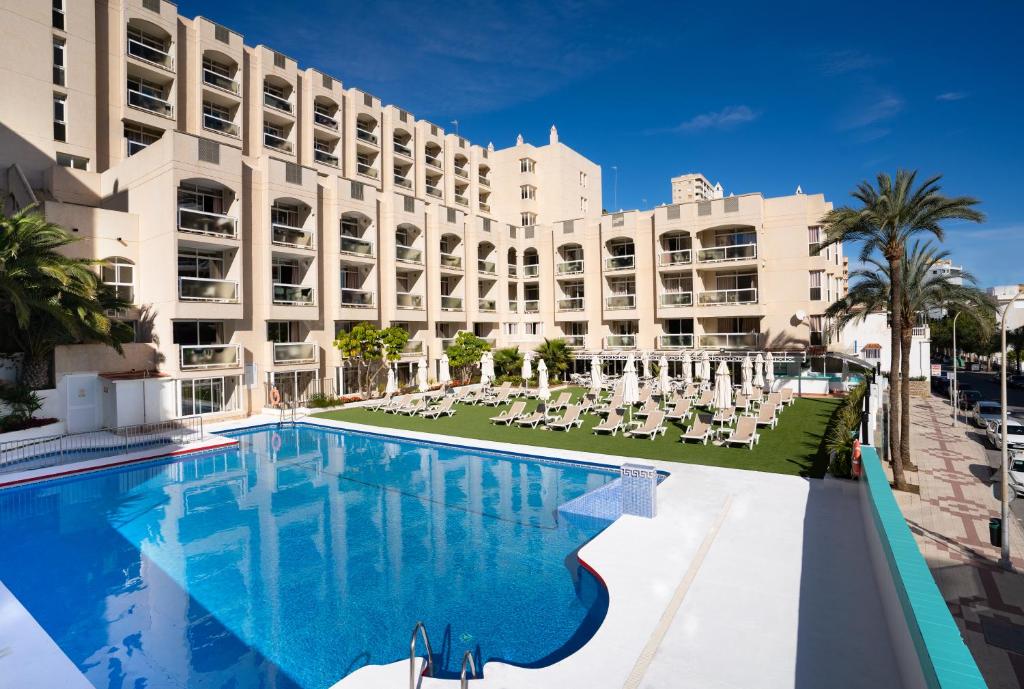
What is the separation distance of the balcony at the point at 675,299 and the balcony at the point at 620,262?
332cm

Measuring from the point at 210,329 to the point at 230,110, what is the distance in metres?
12.7

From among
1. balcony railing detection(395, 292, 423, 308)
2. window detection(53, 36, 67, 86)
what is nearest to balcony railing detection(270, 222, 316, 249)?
balcony railing detection(395, 292, 423, 308)

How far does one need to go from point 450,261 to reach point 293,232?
447 inches

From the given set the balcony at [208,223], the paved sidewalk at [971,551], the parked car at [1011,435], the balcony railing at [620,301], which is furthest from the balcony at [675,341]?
the balcony at [208,223]

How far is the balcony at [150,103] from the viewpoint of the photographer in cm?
2557

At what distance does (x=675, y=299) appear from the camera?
3403 centimetres

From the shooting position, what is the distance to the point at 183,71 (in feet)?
88.8

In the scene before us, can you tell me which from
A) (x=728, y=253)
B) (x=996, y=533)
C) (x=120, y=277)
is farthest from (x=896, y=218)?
(x=120, y=277)

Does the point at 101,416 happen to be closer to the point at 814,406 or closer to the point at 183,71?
the point at 183,71

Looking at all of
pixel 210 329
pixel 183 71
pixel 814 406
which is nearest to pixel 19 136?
pixel 183 71

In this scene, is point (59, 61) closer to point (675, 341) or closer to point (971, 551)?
A: point (675, 341)

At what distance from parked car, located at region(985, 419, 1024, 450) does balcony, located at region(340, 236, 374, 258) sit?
29.1m

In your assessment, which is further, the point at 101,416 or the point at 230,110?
the point at 230,110

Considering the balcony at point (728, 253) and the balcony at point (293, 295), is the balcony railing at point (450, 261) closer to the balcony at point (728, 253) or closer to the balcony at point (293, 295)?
the balcony at point (293, 295)
